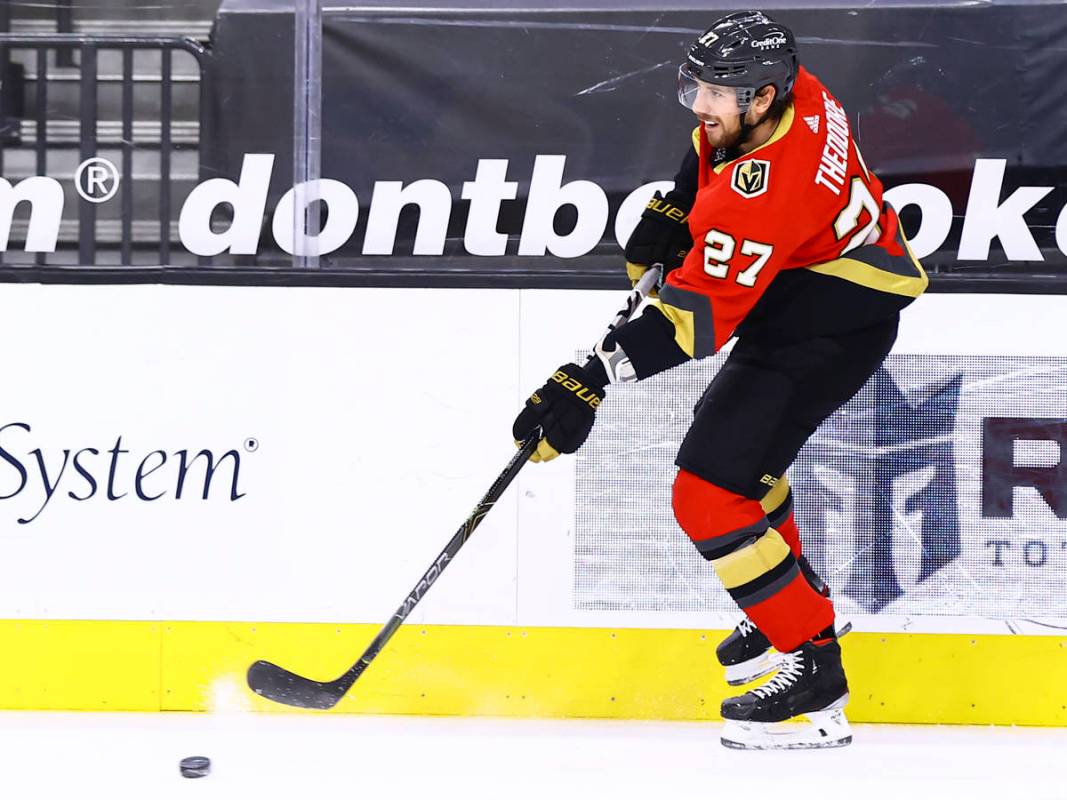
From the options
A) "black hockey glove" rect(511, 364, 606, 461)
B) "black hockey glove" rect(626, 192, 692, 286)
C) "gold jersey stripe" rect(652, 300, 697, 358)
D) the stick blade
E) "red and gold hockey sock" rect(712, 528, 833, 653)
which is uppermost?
"black hockey glove" rect(626, 192, 692, 286)

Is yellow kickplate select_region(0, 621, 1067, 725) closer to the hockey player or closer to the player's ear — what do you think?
the hockey player

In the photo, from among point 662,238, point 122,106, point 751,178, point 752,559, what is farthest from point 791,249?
point 122,106

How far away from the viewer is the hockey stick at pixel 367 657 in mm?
2564

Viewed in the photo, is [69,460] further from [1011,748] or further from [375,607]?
[1011,748]

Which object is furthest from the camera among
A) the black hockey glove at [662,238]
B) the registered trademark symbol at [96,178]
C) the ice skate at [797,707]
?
the registered trademark symbol at [96,178]

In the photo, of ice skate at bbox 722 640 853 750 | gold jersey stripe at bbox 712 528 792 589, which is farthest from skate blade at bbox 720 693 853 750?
gold jersey stripe at bbox 712 528 792 589

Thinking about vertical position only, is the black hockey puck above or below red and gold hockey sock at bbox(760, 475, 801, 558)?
below

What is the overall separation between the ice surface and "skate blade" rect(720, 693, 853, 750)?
51 millimetres

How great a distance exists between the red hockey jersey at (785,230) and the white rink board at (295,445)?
2.07 ft

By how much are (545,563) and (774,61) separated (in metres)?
1.26

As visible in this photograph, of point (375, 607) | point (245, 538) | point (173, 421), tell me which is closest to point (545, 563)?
point (375, 607)

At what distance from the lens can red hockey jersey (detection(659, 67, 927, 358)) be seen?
2.27m

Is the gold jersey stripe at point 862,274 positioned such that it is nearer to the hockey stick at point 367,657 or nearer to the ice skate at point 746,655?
the hockey stick at point 367,657

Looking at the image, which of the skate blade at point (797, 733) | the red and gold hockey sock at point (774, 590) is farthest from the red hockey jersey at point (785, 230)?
the skate blade at point (797, 733)
